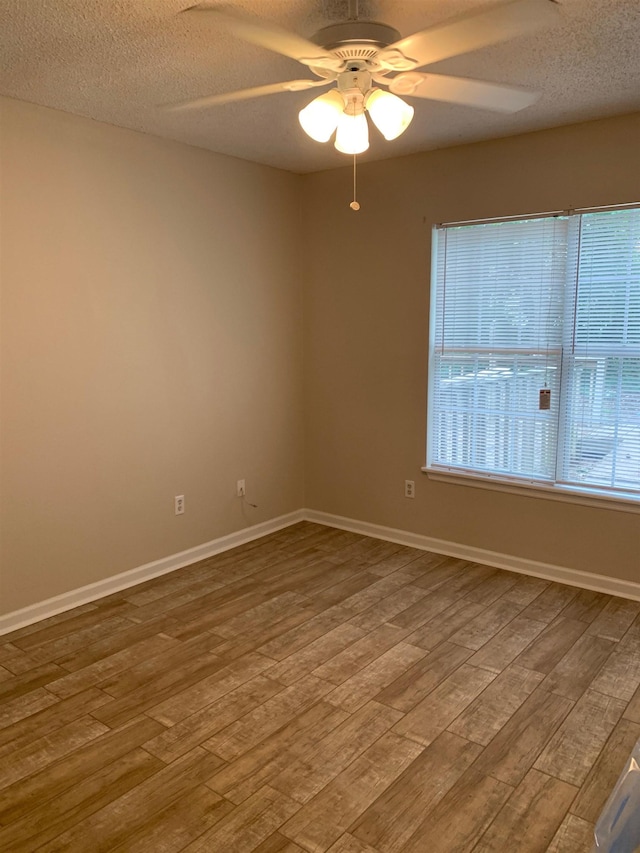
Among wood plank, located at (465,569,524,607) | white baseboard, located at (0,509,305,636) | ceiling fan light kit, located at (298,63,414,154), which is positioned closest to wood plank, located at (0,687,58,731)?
white baseboard, located at (0,509,305,636)

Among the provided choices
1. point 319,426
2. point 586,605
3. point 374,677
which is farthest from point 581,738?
point 319,426

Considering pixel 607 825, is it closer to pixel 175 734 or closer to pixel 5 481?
pixel 175 734

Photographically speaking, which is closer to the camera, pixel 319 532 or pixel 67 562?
pixel 67 562

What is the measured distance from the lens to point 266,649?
117 inches

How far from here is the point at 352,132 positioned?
2178 mm

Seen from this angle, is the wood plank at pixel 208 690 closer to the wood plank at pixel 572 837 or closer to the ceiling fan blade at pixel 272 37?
the wood plank at pixel 572 837

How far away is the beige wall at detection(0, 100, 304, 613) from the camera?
312cm

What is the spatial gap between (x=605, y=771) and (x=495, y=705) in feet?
1.54

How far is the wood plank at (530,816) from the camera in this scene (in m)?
1.88

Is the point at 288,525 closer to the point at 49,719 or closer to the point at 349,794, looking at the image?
the point at 49,719

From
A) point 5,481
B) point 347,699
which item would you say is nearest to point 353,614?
point 347,699

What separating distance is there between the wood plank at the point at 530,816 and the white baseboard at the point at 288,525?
5.53ft

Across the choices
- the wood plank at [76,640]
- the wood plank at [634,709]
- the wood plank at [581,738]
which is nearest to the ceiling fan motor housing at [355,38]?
the wood plank at [581,738]

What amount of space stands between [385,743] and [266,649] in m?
Answer: 0.82
